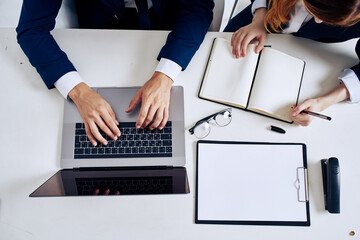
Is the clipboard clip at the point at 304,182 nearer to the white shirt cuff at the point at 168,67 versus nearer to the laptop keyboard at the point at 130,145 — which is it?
the laptop keyboard at the point at 130,145

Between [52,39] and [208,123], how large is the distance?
0.63 meters

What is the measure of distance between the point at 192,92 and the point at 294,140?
1.28 feet

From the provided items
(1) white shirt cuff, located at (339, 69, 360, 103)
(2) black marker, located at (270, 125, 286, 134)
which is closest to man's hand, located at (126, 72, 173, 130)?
(2) black marker, located at (270, 125, 286, 134)

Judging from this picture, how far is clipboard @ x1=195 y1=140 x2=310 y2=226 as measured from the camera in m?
0.74

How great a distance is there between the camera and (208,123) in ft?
2.68

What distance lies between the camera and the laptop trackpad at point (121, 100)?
806mm

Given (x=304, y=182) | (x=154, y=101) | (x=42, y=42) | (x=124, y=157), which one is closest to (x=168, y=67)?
(x=154, y=101)

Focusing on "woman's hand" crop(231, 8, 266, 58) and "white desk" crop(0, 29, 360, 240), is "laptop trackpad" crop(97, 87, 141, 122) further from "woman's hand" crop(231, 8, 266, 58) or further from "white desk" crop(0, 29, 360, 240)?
"woman's hand" crop(231, 8, 266, 58)

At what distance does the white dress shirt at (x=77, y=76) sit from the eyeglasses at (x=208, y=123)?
0.19 meters

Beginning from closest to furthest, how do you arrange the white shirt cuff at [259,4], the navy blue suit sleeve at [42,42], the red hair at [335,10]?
the red hair at [335,10]
the navy blue suit sleeve at [42,42]
the white shirt cuff at [259,4]

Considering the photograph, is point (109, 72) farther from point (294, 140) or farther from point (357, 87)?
point (357, 87)

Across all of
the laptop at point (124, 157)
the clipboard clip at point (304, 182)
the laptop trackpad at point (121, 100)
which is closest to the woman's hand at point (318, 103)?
the clipboard clip at point (304, 182)

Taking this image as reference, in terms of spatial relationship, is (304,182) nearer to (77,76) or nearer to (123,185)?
(123,185)

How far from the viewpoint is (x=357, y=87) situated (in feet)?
2.65
